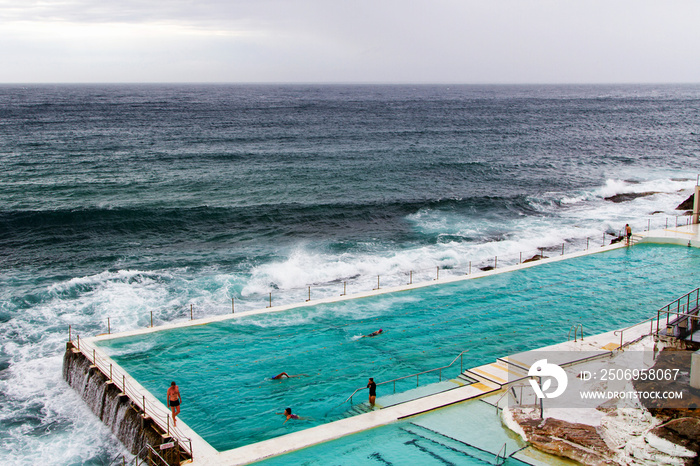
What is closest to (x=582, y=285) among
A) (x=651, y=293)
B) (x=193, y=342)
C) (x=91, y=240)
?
(x=651, y=293)

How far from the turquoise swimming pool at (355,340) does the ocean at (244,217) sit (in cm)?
318

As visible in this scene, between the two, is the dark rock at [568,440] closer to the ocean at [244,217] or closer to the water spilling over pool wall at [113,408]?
the water spilling over pool wall at [113,408]

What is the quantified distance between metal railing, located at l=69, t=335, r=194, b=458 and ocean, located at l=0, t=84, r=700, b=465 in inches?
61.5

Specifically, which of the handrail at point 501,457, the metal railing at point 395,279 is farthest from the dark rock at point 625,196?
the handrail at point 501,457

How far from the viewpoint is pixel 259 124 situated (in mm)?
110688

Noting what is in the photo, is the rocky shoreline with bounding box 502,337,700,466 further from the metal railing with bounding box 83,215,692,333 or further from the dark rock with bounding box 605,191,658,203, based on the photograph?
the dark rock with bounding box 605,191,658,203

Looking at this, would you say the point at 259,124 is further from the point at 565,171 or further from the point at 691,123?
the point at 691,123

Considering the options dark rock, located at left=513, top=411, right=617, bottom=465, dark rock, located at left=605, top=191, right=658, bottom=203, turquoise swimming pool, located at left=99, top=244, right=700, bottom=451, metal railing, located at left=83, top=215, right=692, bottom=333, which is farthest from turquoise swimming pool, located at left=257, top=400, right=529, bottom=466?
dark rock, located at left=605, top=191, right=658, bottom=203

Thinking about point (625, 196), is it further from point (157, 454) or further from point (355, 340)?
point (157, 454)

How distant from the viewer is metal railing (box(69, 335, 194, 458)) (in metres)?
15.8

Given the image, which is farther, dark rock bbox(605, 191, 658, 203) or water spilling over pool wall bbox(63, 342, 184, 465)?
dark rock bbox(605, 191, 658, 203)

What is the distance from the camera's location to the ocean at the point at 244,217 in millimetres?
27375

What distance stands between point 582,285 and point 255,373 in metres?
17.7

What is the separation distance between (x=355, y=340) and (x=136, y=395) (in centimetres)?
869
